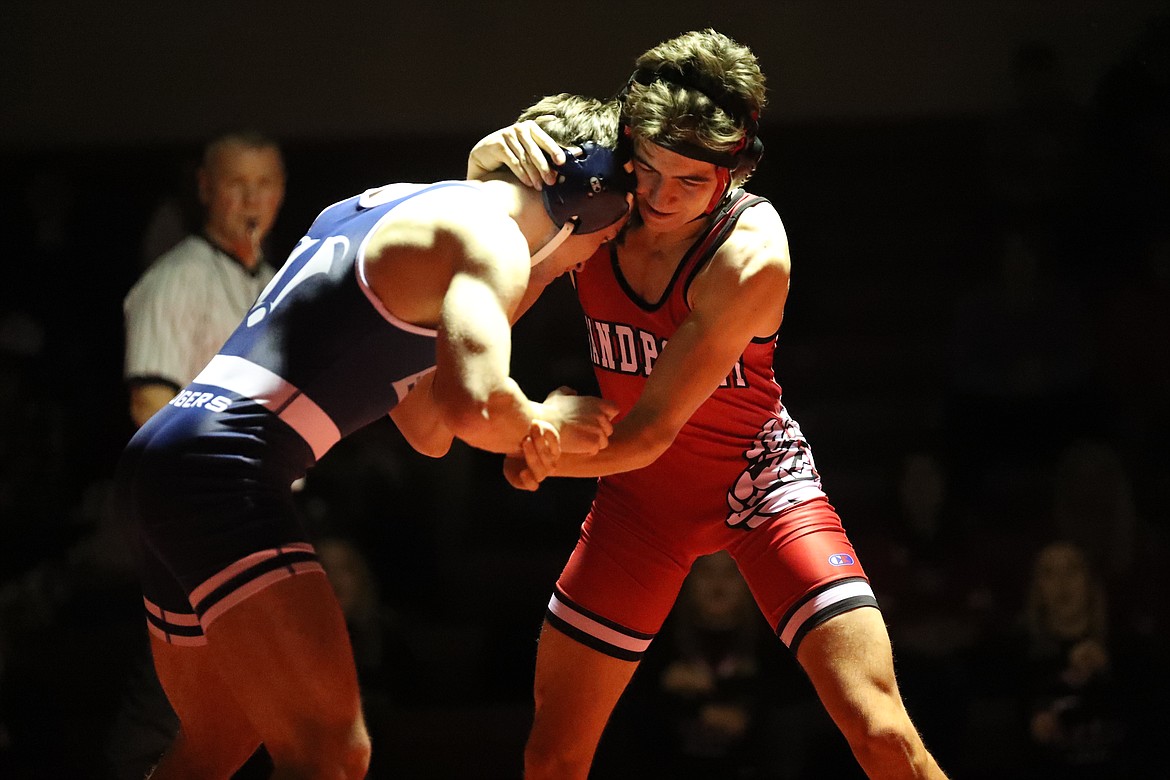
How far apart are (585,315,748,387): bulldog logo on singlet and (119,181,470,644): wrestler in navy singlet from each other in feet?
1.75

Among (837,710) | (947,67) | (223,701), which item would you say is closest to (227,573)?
(223,701)

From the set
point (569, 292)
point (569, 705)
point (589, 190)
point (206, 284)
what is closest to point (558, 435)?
point (589, 190)

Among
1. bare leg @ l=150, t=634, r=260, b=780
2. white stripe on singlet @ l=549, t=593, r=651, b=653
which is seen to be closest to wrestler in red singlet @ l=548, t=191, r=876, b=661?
white stripe on singlet @ l=549, t=593, r=651, b=653

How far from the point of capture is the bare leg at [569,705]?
102 inches

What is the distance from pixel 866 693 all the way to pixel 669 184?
980 mm

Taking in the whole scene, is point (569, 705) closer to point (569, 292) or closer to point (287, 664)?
point (287, 664)

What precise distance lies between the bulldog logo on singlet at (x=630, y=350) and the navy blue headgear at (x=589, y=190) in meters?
0.29

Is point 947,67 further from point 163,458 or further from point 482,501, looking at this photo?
point 163,458

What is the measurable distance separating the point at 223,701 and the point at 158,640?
0.16 m

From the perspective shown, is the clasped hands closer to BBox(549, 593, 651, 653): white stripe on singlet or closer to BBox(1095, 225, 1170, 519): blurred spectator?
BBox(549, 593, 651, 653): white stripe on singlet

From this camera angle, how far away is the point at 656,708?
13.3 feet

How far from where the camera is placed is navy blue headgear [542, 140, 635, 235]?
7.70 feet

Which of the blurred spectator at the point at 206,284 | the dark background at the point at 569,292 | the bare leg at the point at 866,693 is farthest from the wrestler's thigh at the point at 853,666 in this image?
the dark background at the point at 569,292

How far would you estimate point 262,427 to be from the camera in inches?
84.4
